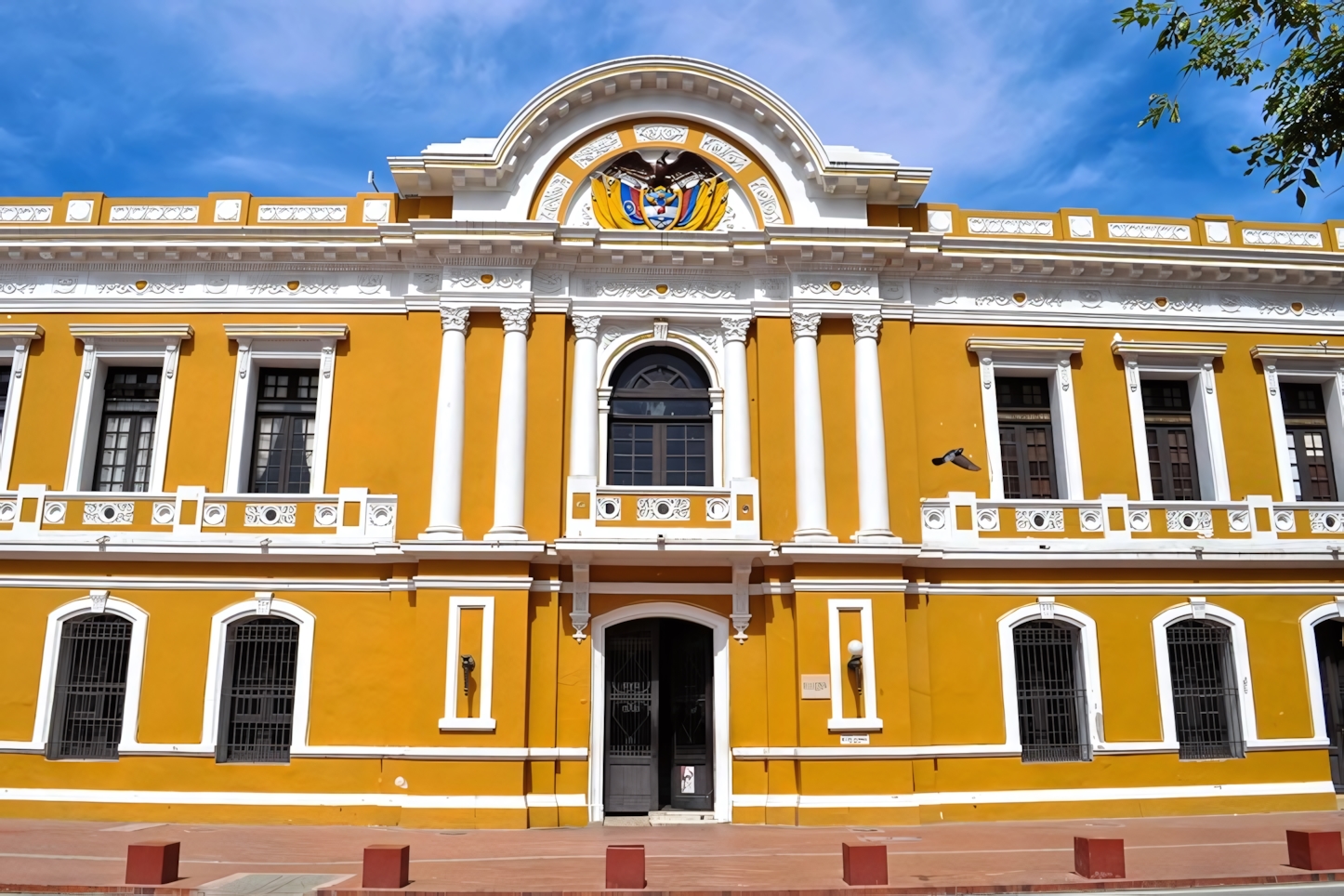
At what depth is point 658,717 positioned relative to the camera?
1691 cm

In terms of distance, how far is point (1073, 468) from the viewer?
59.4 ft

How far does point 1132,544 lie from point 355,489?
508 inches

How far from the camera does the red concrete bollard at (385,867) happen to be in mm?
10570

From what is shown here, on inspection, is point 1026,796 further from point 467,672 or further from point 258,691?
point 258,691

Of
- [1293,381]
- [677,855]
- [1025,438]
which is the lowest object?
[677,855]

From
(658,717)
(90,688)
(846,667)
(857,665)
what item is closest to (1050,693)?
(857,665)

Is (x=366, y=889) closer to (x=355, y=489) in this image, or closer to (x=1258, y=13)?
(x=355, y=489)

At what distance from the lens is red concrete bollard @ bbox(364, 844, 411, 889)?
10570mm

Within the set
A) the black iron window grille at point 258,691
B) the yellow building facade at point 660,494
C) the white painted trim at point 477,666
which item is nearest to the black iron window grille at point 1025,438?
the yellow building facade at point 660,494

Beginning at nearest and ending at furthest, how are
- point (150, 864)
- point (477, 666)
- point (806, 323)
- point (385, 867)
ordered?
point (385, 867)
point (150, 864)
point (477, 666)
point (806, 323)

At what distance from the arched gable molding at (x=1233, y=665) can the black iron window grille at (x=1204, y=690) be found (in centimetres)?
9

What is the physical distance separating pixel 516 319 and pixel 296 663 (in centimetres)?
663

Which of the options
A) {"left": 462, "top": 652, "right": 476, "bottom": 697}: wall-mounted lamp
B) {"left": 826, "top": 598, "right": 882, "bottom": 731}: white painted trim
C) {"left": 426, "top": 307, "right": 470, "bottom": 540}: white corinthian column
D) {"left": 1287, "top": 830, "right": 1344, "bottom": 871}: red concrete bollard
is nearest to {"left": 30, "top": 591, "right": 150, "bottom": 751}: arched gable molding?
{"left": 426, "top": 307, "right": 470, "bottom": 540}: white corinthian column

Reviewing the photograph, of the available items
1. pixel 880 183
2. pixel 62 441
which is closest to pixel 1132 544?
pixel 880 183
